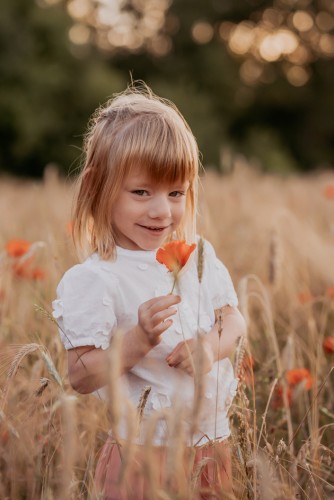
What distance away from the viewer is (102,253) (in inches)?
50.4

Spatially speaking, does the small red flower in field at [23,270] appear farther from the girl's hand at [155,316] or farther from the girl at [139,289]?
the girl's hand at [155,316]

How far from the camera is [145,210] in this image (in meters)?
1.26

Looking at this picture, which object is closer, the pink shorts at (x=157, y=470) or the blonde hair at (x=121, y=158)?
the pink shorts at (x=157, y=470)

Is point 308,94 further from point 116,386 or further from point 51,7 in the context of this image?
point 116,386

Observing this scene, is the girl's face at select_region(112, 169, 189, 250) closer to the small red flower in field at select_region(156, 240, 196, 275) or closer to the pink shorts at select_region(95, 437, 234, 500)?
the small red flower in field at select_region(156, 240, 196, 275)

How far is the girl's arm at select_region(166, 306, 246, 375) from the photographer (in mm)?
1128

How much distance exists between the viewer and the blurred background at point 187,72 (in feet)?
59.4

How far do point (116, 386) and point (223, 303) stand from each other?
694mm

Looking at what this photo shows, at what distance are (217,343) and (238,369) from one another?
0.27ft

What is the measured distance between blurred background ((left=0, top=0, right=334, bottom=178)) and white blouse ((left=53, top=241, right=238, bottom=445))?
16.2m

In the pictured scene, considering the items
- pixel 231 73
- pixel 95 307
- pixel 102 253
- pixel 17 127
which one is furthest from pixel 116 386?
pixel 231 73

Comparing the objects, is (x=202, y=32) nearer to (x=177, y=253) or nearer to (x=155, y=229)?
(x=155, y=229)

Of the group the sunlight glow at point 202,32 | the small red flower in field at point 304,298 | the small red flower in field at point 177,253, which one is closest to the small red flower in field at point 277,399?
the small red flower in field at point 304,298

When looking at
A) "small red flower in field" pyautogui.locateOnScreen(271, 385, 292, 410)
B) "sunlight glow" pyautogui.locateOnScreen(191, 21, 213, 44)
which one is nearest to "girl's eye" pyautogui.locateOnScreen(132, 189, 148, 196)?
"small red flower in field" pyautogui.locateOnScreen(271, 385, 292, 410)
